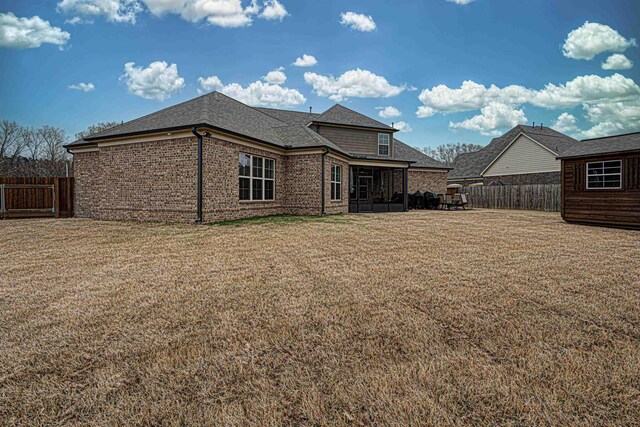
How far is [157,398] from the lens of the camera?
1859 mm

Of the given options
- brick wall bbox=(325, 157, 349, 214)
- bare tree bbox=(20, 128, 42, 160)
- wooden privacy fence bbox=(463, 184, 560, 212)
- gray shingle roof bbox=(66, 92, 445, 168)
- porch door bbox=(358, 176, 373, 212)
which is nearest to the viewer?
gray shingle roof bbox=(66, 92, 445, 168)

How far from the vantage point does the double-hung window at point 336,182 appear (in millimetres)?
16234

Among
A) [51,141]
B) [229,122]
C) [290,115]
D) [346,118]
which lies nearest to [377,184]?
[346,118]

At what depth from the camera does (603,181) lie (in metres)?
12.2

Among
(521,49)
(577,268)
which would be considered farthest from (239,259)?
(521,49)

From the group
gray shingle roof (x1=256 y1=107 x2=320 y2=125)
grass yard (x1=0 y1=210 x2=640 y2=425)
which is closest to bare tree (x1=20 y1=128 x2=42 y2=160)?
gray shingle roof (x1=256 y1=107 x2=320 y2=125)

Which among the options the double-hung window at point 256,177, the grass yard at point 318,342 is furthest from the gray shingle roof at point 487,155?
the grass yard at point 318,342

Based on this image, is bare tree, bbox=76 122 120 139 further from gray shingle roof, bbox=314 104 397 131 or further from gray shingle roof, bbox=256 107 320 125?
gray shingle roof, bbox=314 104 397 131

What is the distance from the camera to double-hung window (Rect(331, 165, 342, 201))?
→ 16.2m

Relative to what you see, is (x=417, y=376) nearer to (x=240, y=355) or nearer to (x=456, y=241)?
(x=240, y=355)

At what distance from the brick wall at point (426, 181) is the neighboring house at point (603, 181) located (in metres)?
11.9

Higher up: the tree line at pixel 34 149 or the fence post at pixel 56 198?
the tree line at pixel 34 149

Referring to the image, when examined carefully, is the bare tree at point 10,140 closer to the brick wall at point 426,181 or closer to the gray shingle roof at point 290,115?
the gray shingle roof at point 290,115

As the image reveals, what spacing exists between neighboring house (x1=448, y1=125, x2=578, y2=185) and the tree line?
4157 cm
